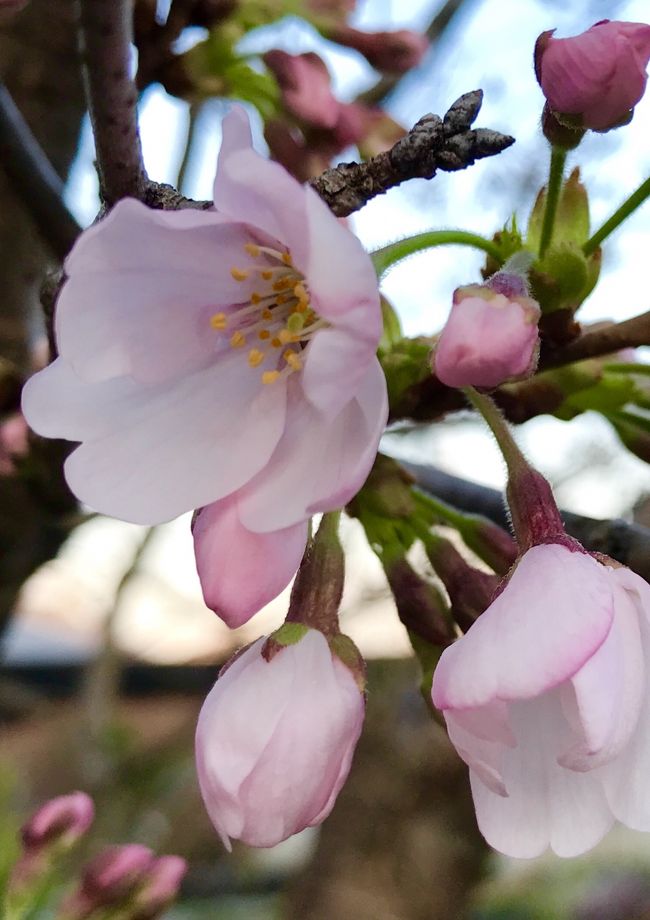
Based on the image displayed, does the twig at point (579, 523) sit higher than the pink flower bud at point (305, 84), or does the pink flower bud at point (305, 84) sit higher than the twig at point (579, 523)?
the pink flower bud at point (305, 84)

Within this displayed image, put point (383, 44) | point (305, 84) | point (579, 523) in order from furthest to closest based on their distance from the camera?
point (383, 44) → point (305, 84) → point (579, 523)

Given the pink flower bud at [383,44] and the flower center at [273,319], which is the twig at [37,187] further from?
the pink flower bud at [383,44]

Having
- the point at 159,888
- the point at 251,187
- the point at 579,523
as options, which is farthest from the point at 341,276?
the point at 159,888

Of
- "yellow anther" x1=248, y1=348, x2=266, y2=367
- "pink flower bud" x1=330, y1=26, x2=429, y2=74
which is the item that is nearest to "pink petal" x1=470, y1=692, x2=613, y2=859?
"yellow anther" x1=248, y1=348, x2=266, y2=367

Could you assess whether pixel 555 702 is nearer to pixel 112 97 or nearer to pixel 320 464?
pixel 320 464

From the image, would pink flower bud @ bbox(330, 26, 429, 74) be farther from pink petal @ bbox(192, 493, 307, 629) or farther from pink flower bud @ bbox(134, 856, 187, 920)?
pink flower bud @ bbox(134, 856, 187, 920)

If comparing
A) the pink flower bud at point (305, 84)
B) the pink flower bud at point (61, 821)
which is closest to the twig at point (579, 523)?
the pink flower bud at point (305, 84)

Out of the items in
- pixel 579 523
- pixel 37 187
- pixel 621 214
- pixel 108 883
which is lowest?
pixel 108 883
